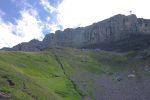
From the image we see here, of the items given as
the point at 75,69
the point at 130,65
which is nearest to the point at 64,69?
the point at 75,69

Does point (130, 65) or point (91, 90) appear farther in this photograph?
point (130, 65)

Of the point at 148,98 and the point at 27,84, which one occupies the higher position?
the point at 27,84

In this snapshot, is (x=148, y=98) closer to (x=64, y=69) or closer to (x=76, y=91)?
(x=76, y=91)

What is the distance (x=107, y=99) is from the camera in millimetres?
83812

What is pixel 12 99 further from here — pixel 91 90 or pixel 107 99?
pixel 91 90

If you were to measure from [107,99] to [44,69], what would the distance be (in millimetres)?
64844

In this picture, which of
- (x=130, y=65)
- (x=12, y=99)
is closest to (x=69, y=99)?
(x=12, y=99)

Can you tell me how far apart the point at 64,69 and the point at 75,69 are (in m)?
8.51

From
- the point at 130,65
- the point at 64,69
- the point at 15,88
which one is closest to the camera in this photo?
the point at 15,88

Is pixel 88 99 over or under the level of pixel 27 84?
under

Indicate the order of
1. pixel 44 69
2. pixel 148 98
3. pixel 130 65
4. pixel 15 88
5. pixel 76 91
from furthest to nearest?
pixel 130 65, pixel 44 69, pixel 76 91, pixel 148 98, pixel 15 88

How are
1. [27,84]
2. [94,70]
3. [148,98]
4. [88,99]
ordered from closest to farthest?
[27,84], [148,98], [88,99], [94,70]

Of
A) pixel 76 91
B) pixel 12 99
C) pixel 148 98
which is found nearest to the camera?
pixel 12 99

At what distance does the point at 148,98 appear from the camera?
8094 centimetres
